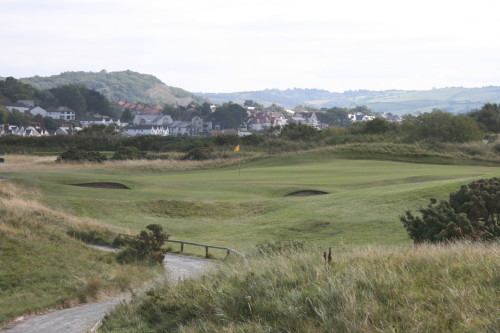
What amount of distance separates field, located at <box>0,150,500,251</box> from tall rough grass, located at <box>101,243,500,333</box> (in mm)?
9136

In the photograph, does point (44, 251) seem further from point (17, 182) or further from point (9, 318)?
point (17, 182)

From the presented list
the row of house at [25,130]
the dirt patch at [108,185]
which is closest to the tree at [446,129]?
the dirt patch at [108,185]

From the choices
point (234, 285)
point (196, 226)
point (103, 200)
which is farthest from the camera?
point (103, 200)

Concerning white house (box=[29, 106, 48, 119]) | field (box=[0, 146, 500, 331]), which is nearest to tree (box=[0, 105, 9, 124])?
white house (box=[29, 106, 48, 119])

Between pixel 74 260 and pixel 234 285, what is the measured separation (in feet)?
33.4

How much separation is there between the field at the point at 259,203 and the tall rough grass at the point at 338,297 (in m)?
9.14

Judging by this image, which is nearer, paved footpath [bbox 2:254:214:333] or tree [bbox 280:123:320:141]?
paved footpath [bbox 2:254:214:333]

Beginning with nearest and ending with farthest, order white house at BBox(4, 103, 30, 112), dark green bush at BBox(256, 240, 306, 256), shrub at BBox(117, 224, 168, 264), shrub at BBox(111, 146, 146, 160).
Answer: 1. dark green bush at BBox(256, 240, 306, 256)
2. shrub at BBox(117, 224, 168, 264)
3. shrub at BBox(111, 146, 146, 160)
4. white house at BBox(4, 103, 30, 112)

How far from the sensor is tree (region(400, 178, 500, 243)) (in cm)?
1620

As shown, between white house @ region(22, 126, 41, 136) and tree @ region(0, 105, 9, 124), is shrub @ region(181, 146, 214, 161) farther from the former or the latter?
tree @ region(0, 105, 9, 124)

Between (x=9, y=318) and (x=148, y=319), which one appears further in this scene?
(x=9, y=318)

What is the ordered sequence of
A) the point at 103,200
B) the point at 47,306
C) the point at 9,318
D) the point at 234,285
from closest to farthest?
the point at 234,285, the point at 9,318, the point at 47,306, the point at 103,200

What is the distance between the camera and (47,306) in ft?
46.6

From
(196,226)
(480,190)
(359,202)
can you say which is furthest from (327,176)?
(480,190)
